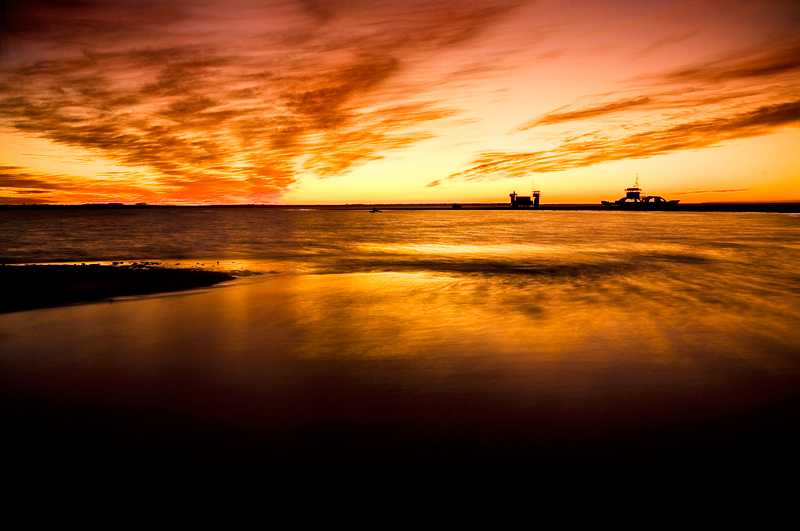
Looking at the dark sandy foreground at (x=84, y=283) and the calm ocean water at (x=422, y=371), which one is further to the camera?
the dark sandy foreground at (x=84, y=283)

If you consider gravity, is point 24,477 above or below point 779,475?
above

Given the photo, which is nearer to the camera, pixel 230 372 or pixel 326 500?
pixel 326 500

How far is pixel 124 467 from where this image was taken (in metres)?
4.36

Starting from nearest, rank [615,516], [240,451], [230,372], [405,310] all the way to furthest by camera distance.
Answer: [615,516] → [240,451] → [230,372] → [405,310]

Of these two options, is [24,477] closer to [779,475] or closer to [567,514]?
[567,514]

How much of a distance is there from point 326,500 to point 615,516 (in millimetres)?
2457

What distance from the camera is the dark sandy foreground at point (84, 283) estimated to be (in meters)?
12.9

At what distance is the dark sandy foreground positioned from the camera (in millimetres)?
12898

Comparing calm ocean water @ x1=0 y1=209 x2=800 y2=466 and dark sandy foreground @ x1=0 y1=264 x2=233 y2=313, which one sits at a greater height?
dark sandy foreground @ x1=0 y1=264 x2=233 y2=313

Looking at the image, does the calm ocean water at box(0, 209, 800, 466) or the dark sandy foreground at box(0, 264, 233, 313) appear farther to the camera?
the dark sandy foreground at box(0, 264, 233, 313)

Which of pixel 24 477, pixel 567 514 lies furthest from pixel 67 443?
pixel 567 514

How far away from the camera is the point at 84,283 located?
15.6 meters

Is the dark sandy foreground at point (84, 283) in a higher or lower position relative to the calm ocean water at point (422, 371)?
higher

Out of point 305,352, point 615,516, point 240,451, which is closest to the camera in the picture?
point 615,516
